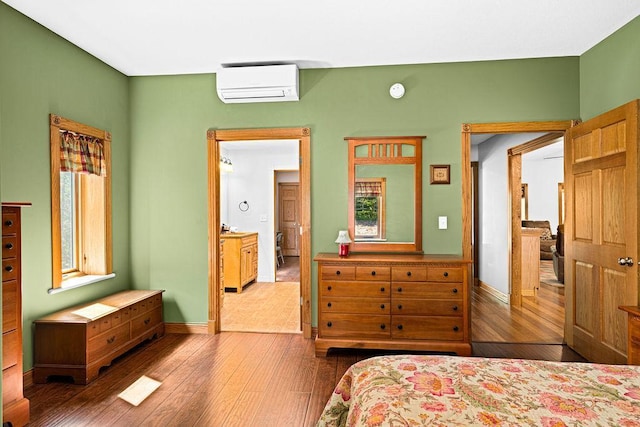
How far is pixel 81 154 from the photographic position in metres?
3.27

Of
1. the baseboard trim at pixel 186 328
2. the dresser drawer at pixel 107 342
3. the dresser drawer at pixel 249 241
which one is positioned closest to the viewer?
the dresser drawer at pixel 107 342

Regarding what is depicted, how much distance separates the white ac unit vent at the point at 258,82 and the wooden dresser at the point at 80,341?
85.7 inches

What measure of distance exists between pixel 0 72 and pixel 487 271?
5983mm

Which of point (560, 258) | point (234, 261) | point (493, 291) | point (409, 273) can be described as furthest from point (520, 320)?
point (234, 261)

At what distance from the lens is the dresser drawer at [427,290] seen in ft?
10.4

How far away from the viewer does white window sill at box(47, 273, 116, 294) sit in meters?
2.97

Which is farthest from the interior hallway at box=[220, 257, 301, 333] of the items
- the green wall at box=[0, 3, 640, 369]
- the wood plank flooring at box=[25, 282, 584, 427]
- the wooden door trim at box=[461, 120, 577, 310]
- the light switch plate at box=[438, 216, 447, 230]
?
the wooden door trim at box=[461, 120, 577, 310]

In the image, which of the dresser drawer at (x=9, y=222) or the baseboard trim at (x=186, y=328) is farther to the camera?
the baseboard trim at (x=186, y=328)

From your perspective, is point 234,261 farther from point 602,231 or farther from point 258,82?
point 602,231

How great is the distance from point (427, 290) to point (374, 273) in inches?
18.2

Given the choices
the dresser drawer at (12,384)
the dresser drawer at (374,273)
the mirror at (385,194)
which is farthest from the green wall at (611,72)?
the dresser drawer at (12,384)

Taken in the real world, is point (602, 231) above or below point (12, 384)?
above

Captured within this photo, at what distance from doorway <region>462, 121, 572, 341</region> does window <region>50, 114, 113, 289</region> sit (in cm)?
338

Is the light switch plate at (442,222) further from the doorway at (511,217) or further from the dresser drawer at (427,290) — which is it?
the dresser drawer at (427,290)
